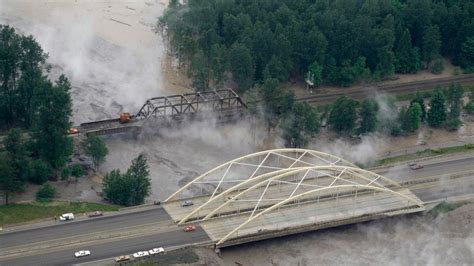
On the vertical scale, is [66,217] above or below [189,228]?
above

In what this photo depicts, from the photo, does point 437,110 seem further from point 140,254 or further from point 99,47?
point 140,254

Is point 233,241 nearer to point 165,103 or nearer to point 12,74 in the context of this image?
point 165,103

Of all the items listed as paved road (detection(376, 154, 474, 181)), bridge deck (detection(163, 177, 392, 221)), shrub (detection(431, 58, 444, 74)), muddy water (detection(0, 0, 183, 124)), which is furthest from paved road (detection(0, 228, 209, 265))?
shrub (detection(431, 58, 444, 74))

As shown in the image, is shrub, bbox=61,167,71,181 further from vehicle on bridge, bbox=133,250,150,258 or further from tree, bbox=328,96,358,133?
tree, bbox=328,96,358,133

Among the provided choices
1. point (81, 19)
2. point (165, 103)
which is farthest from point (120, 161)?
point (81, 19)

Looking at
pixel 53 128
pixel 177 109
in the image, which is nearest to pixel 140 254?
pixel 53 128

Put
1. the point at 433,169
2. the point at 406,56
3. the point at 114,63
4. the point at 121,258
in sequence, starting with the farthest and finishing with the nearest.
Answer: the point at 406,56 → the point at 114,63 → the point at 433,169 → the point at 121,258
